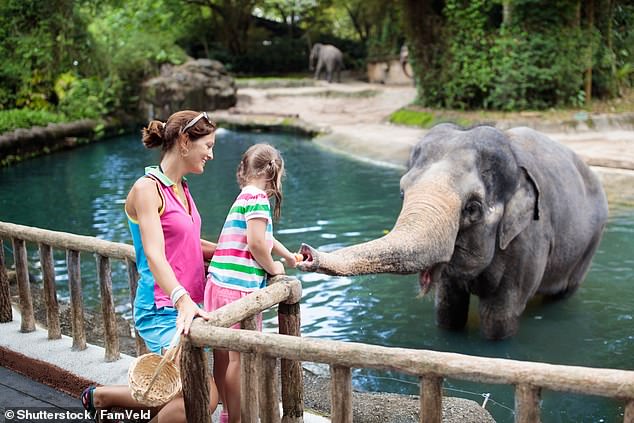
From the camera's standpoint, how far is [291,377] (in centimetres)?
319

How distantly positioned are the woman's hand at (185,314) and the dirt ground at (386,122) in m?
3.63

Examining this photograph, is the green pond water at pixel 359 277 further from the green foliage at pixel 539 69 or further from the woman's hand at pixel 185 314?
the green foliage at pixel 539 69

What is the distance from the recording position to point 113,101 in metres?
21.9

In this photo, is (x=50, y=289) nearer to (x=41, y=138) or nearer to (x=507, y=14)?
(x=41, y=138)

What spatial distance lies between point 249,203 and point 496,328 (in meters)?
3.25

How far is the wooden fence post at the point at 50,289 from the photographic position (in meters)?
4.25

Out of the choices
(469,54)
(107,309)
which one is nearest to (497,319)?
(107,309)

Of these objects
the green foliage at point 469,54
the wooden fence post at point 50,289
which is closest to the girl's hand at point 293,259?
the wooden fence post at point 50,289

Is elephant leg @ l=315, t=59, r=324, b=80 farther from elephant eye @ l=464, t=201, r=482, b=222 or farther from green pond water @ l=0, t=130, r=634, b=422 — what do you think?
elephant eye @ l=464, t=201, r=482, b=222

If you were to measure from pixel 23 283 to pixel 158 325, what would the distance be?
1.79 meters

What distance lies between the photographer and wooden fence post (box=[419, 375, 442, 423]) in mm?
2566

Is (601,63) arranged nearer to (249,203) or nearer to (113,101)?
(113,101)

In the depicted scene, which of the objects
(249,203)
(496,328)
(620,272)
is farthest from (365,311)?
(249,203)

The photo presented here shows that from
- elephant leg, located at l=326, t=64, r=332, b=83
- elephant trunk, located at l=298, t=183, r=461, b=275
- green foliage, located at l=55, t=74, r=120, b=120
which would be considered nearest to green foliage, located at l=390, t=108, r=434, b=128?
green foliage, located at l=55, t=74, r=120, b=120
